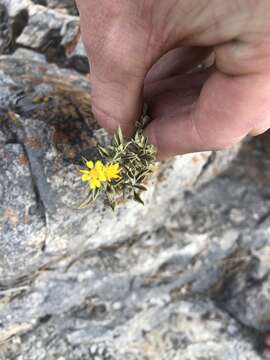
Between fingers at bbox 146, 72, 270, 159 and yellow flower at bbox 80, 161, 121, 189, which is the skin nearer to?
fingers at bbox 146, 72, 270, 159

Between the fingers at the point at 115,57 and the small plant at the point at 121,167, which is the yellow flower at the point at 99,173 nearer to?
the small plant at the point at 121,167

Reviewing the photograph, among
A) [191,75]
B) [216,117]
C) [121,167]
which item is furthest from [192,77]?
[121,167]

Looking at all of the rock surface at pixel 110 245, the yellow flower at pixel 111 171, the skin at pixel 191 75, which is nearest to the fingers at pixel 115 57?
the skin at pixel 191 75

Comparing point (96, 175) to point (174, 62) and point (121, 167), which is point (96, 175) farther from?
point (174, 62)

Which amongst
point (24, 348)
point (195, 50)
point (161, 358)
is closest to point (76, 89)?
point (195, 50)

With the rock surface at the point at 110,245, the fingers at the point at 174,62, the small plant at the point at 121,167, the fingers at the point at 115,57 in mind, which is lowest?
the rock surface at the point at 110,245

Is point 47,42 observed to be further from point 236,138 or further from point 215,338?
point 215,338
